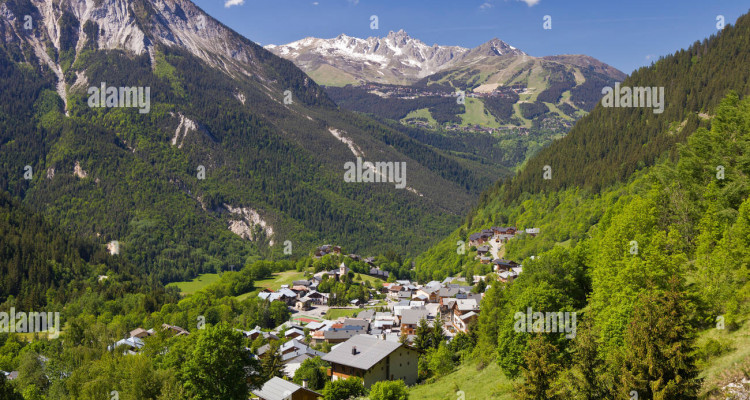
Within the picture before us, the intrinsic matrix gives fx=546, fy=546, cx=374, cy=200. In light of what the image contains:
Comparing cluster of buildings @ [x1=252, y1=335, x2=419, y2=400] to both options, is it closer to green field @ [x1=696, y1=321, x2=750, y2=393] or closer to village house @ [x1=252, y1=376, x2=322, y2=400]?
village house @ [x1=252, y1=376, x2=322, y2=400]

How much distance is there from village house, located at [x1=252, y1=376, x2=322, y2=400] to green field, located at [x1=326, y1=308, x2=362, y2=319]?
230 feet

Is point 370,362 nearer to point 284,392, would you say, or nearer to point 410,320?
point 284,392

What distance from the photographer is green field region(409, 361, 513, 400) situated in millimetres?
45266

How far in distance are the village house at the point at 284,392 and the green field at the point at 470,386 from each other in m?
10.8

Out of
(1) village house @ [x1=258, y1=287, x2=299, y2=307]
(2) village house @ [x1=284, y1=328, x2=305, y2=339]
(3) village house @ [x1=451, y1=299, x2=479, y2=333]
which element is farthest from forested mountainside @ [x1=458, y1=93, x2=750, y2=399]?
(1) village house @ [x1=258, y1=287, x2=299, y2=307]

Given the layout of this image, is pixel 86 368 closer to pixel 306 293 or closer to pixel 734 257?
pixel 734 257

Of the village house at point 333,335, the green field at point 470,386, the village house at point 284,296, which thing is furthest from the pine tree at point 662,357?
the village house at point 284,296

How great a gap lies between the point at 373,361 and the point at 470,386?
Result: 16.1 metres

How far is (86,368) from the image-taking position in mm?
62406

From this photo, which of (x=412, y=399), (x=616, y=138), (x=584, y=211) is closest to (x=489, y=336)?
(x=412, y=399)

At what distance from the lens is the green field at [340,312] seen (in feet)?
430

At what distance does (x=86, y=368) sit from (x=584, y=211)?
341 feet

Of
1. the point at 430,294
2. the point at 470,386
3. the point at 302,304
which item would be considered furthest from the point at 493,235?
the point at 470,386

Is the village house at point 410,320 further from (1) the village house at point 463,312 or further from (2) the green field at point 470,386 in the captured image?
(2) the green field at point 470,386
